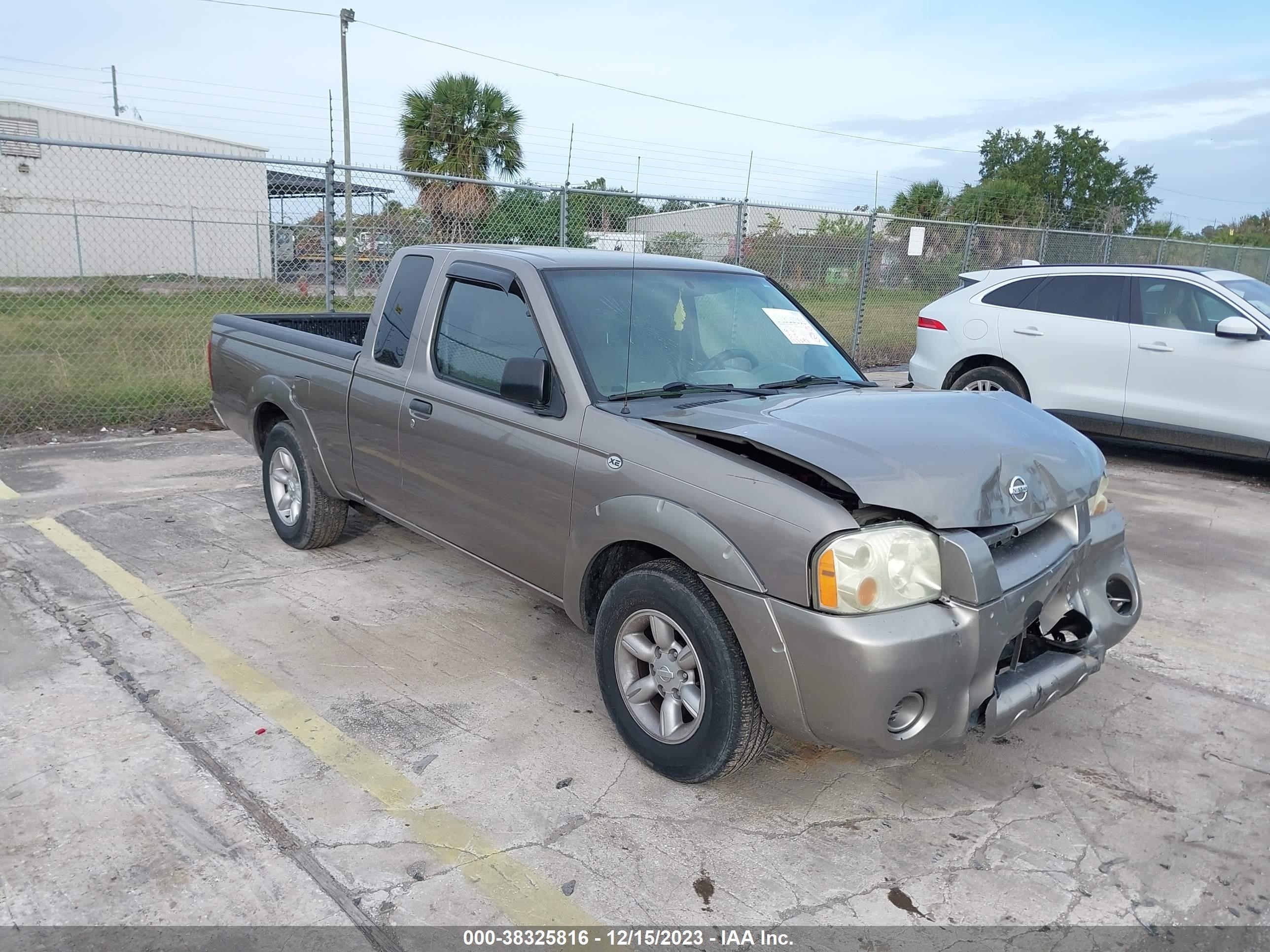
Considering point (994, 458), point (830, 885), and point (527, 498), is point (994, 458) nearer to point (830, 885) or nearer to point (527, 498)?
point (830, 885)

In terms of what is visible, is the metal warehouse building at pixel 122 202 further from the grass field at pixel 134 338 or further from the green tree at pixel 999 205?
the green tree at pixel 999 205

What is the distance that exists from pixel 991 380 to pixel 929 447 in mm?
6580

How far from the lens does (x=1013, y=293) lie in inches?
356

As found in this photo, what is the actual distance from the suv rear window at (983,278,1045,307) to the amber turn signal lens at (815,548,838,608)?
7.17m

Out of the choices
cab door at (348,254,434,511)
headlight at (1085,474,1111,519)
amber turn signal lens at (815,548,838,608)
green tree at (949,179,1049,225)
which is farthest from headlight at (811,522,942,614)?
green tree at (949,179,1049,225)

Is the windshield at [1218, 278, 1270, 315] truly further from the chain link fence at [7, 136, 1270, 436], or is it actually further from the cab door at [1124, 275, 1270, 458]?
the chain link fence at [7, 136, 1270, 436]

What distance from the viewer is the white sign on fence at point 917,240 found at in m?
13.5

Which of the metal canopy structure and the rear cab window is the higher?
the metal canopy structure

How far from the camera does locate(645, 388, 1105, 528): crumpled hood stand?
288 cm

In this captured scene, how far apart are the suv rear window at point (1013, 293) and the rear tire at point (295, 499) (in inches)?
258

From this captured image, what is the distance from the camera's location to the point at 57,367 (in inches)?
410

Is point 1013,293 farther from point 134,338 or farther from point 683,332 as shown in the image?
point 134,338

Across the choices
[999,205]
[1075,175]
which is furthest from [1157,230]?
[1075,175]

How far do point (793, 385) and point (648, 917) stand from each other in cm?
226
